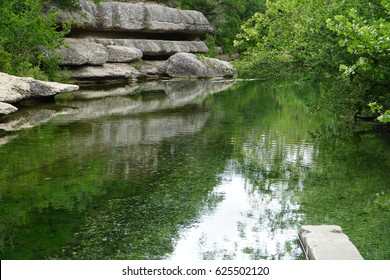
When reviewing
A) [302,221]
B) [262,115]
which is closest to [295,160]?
[302,221]

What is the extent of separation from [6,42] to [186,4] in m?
32.0

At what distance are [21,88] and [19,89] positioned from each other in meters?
0.21

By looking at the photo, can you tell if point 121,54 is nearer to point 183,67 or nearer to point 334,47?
point 183,67

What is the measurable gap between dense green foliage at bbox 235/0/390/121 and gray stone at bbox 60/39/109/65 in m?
16.4

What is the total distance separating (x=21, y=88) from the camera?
22.7 meters

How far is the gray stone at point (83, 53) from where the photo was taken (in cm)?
3628

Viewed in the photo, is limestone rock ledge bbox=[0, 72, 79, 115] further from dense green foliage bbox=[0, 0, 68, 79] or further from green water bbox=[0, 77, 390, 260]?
dense green foliage bbox=[0, 0, 68, 79]

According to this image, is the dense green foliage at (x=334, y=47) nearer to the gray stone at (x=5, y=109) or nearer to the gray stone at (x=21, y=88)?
the gray stone at (x=5, y=109)

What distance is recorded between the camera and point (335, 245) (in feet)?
24.3

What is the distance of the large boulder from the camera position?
41.4m

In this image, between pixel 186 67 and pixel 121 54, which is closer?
pixel 121 54

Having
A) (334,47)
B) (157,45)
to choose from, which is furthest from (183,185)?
(157,45)

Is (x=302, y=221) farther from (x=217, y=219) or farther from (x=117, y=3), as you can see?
(x=117, y=3)

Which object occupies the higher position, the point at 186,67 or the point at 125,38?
the point at 125,38
